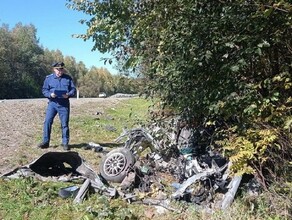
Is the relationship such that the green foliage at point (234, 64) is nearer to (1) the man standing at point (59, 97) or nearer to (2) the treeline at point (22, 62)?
(1) the man standing at point (59, 97)

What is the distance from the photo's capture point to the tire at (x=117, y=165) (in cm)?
676

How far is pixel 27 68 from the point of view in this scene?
77500 mm

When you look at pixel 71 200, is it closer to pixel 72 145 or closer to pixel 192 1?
pixel 192 1

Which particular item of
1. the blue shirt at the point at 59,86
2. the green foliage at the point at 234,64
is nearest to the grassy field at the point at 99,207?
the green foliage at the point at 234,64

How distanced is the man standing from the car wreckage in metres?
2.09

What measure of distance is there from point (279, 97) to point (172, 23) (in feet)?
5.78

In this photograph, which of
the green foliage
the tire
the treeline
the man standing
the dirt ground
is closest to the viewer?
the green foliage

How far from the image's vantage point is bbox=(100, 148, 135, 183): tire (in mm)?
6763

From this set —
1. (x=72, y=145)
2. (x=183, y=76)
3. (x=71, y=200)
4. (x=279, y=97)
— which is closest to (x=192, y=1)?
(x=183, y=76)

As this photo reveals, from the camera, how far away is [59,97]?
30.2 ft

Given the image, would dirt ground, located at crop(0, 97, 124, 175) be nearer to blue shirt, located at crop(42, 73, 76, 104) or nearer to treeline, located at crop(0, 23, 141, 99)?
blue shirt, located at crop(42, 73, 76, 104)

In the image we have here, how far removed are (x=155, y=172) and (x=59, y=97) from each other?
3.56 metres

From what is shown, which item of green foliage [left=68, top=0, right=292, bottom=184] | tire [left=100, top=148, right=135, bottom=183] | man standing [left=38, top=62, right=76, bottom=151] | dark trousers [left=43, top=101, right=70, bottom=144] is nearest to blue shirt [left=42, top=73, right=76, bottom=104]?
man standing [left=38, top=62, right=76, bottom=151]

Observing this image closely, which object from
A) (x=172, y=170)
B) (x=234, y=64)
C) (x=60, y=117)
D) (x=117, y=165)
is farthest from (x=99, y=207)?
(x=60, y=117)
